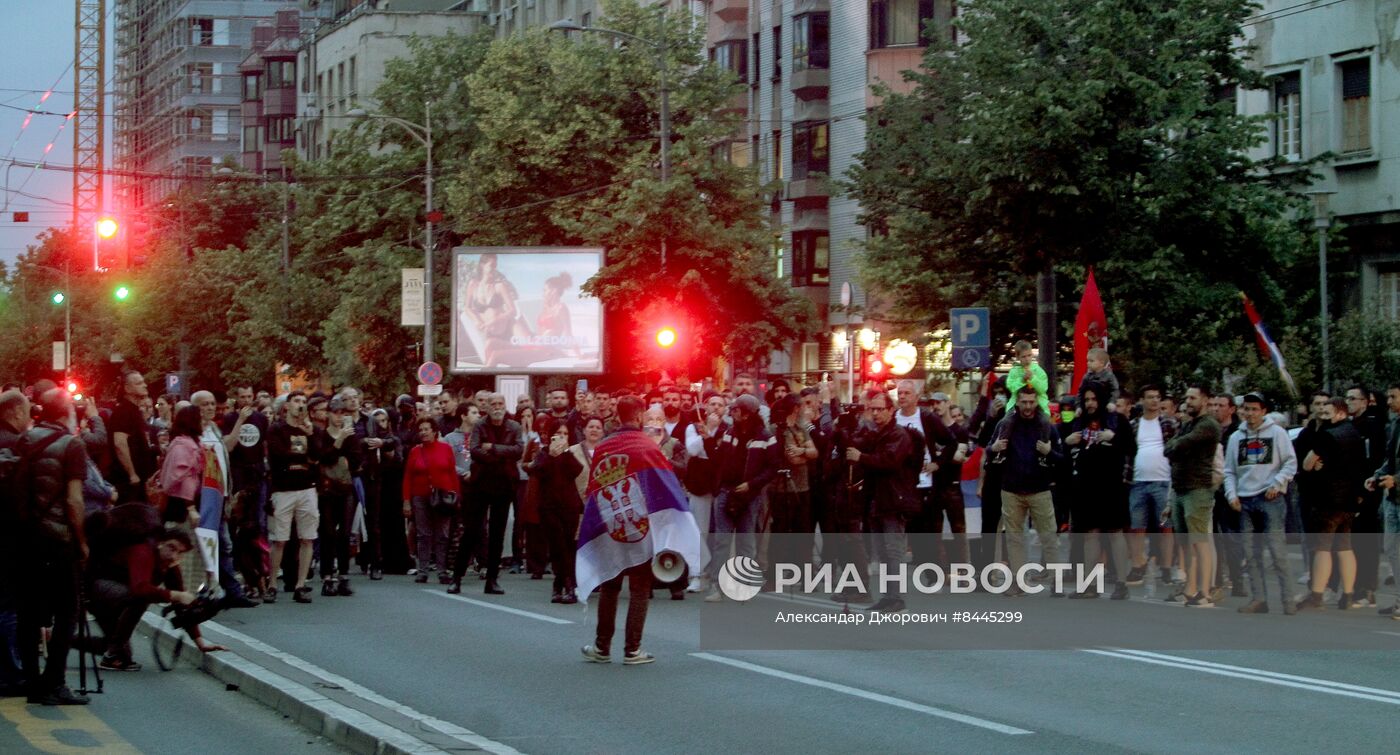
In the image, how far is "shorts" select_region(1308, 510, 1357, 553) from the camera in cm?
1742

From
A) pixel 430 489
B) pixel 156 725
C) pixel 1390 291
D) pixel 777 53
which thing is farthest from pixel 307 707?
pixel 777 53

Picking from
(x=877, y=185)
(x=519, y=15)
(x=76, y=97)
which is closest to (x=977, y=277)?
(x=877, y=185)

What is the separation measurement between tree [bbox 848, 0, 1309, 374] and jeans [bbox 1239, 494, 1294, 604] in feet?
36.4

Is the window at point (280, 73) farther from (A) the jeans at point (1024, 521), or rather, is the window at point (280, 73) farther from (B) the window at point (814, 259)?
(A) the jeans at point (1024, 521)

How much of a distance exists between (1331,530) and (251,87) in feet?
362

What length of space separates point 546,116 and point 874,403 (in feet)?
124

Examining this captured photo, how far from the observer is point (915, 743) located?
10172mm

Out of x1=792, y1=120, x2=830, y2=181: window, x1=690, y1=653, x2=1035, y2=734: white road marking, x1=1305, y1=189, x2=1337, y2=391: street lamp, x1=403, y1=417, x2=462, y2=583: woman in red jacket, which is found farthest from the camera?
x1=792, y1=120, x2=830, y2=181: window

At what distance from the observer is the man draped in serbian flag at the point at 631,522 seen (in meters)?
13.3

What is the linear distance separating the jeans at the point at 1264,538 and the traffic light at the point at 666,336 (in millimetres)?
17718

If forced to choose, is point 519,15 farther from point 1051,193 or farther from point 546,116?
point 1051,193

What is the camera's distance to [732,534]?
1897 cm

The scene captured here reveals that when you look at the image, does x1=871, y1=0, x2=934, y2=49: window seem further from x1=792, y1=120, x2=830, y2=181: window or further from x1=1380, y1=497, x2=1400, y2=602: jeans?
x1=1380, y1=497, x2=1400, y2=602: jeans

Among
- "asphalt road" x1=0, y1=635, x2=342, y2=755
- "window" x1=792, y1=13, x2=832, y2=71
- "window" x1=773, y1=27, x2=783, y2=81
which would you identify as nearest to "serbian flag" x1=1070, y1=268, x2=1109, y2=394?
"asphalt road" x1=0, y1=635, x2=342, y2=755
